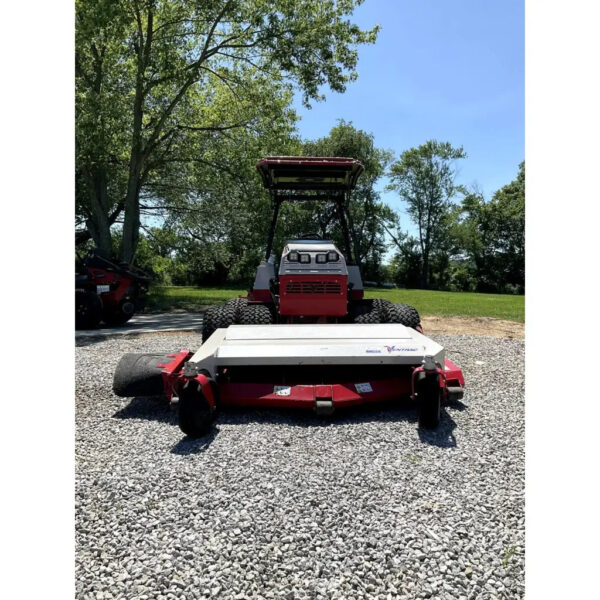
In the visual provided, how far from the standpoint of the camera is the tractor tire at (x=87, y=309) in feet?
32.2

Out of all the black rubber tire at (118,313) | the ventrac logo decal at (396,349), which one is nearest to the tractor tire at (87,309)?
the black rubber tire at (118,313)

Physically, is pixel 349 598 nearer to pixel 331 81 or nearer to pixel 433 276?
pixel 331 81

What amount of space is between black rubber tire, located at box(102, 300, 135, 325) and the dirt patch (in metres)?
6.39

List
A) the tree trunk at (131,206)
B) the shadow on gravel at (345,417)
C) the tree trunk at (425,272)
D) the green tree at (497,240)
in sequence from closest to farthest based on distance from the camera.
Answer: the shadow on gravel at (345,417)
the tree trunk at (131,206)
the green tree at (497,240)
the tree trunk at (425,272)

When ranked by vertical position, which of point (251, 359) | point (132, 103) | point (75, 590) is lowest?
point (75, 590)

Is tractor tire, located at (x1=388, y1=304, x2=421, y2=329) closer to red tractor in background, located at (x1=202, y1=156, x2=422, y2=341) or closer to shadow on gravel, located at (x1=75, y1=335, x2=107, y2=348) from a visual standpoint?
red tractor in background, located at (x1=202, y1=156, x2=422, y2=341)

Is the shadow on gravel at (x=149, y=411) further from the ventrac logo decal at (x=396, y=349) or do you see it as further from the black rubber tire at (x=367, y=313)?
the black rubber tire at (x=367, y=313)

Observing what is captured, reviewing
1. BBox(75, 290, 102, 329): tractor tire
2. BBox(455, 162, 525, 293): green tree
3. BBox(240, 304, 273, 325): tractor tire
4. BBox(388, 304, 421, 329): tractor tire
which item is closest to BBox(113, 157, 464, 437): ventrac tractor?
BBox(240, 304, 273, 325): tractor tire

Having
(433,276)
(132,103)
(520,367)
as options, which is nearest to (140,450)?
(520,367)

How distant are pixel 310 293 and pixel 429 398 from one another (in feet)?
7.45

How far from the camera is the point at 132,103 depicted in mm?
12969

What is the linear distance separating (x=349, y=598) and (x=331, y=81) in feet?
44.4

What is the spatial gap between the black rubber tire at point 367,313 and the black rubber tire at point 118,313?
20.7 feet

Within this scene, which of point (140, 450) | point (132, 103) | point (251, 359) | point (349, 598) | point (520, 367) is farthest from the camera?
point (132, 103)
